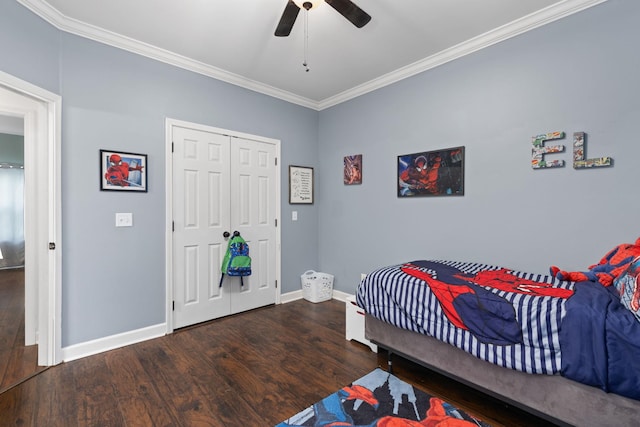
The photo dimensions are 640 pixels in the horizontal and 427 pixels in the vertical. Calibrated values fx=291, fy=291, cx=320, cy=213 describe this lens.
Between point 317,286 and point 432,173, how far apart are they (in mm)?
2031

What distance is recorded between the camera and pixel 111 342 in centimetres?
259

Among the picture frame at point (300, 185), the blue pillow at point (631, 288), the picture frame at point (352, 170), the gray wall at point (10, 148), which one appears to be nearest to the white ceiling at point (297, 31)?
the picture frame at point (352, 170)

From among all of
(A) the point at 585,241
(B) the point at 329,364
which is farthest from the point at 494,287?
(B) the point at 329,364

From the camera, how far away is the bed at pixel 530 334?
1321 millimetres

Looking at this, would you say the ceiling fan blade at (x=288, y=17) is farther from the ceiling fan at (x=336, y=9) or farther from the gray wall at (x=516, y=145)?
the gray wall at (x=516, y=145)

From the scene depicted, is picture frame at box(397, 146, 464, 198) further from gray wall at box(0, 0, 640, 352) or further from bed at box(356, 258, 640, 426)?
bed at box(356, 258, 640, 426)

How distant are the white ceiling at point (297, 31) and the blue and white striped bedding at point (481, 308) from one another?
2061mm

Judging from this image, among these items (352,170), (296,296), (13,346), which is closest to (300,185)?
(352,170)

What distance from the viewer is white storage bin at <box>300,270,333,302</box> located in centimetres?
389

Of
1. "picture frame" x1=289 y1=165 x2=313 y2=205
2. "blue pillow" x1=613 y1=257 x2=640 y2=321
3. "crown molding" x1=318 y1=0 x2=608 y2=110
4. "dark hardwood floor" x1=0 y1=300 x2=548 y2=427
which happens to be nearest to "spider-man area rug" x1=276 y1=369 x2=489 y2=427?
"dark hardwood floor" x1=0 y1=300 x2=548 y2=427

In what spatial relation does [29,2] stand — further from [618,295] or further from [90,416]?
[618,295]

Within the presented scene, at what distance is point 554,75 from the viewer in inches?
90.4

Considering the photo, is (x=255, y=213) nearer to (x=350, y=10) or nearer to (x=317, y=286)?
(x=317, y=286)

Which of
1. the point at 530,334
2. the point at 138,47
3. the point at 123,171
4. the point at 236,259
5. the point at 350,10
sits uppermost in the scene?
the point at 138,47
